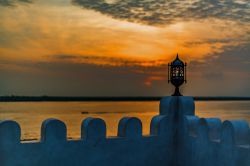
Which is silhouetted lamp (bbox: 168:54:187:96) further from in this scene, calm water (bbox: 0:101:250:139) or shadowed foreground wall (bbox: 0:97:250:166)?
calm water (bbox: 0:101:250:139)

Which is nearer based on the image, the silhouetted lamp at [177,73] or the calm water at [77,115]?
the silhouetted lamp at [177,73]

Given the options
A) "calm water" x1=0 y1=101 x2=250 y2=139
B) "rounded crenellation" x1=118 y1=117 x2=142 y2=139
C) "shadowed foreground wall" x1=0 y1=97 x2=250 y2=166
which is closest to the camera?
"shadowed foreground wall" x1=0 y1=97 x2=250 y2=166

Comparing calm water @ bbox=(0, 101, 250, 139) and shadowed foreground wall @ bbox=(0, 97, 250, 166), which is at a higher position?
shadowed foreground wall @ bbox=(0, 97, 250, 166)

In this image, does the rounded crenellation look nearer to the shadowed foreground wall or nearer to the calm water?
the shadowed foreground wall

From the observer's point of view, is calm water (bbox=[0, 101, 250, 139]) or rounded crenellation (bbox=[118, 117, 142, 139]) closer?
rounded crenellation (bbox=[118, 117, 142, 139])

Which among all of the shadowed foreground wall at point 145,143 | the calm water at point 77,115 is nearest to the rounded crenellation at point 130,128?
the shadowed foreground wall at point 145,143

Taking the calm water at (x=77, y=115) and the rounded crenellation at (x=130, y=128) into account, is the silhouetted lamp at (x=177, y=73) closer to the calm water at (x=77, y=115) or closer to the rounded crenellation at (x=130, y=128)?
the rounded crenellation at (x=130, y=128)

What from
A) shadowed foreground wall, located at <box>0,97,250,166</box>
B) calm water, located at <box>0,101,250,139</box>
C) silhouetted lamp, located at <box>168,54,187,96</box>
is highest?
silhouetted lamp, located at <box>168,54,187,96</box>

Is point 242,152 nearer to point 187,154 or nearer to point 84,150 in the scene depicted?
point 187,154

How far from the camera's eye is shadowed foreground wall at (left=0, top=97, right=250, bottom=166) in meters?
5.69

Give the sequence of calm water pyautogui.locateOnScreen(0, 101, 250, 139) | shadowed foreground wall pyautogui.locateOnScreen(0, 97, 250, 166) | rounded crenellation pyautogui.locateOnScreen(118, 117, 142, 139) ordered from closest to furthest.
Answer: shadowed foreground wall pyautogui.locateOnScreen(0, 97, 250, 166)
rounded crenellation pyautogui.locateOnScreen(118, 117, 142, 139)
calm water pyautogui.locateOnScreen(0, 101, 250, 139)

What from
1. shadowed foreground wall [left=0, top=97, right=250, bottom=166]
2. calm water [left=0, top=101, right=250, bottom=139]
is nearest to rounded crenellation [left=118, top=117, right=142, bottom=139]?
shadowed foreground wall [left=0, top=97, right=250, bottom=166]

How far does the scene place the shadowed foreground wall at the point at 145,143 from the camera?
5688 millimetres

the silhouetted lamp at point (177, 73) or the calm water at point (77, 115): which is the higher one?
the silhouetted lamp at point (177, 73)
